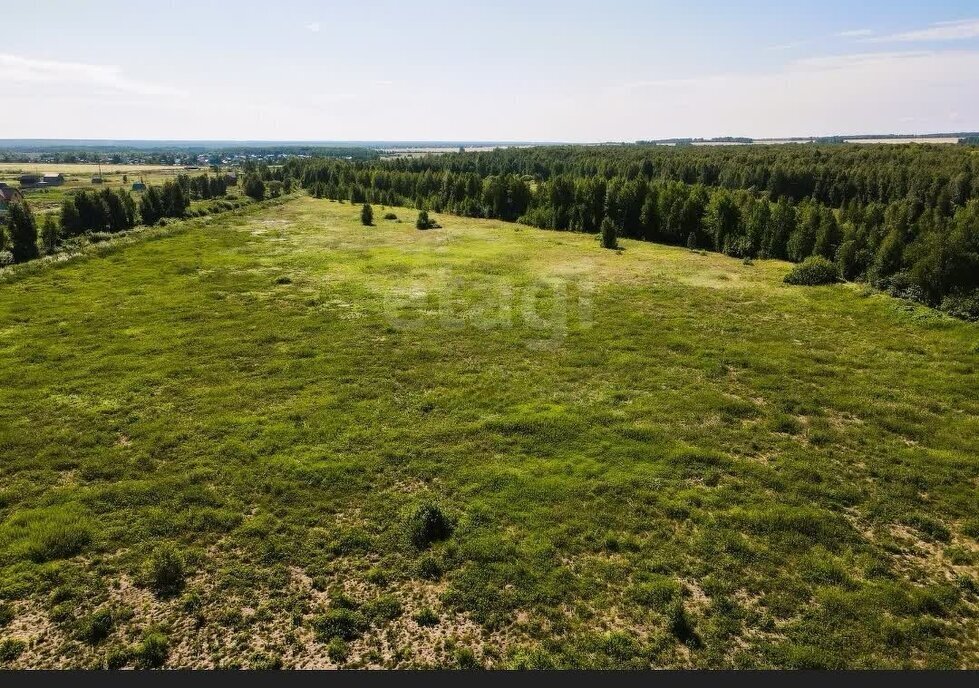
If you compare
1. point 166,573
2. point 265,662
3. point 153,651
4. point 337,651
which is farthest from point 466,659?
point 166,573

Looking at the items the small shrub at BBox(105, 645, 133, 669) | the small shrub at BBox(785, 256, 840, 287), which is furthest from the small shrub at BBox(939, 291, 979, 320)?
the small shrub at BBox(105, 645, 133, 669)

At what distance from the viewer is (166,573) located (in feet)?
51.4

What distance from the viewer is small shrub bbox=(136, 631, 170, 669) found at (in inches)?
522

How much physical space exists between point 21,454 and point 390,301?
2915 cm

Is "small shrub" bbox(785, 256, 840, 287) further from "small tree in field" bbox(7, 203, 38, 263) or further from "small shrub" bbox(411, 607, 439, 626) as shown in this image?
"small tree in field" bbox(7, 203, 38, 263)

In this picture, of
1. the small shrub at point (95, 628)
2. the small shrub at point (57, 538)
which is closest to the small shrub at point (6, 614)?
the small shrub at point (57, 538)

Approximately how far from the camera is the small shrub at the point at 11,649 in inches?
523

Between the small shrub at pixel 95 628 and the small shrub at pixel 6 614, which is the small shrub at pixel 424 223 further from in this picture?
the small shrub at pixel 95 628

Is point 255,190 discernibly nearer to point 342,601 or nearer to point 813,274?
point 813,274

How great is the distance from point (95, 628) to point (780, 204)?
85.8m

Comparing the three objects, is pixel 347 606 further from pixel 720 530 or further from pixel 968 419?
pixel 968 419

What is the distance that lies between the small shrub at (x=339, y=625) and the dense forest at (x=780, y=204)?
50.6 metres

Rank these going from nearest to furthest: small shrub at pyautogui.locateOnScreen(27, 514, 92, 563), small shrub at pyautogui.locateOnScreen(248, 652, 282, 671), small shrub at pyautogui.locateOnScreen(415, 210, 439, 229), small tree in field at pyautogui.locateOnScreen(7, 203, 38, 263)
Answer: small shrub at pyautogui.locateOnScreen(248, 652, 282, 671), small shrub at pyautogui.locateOnScreen(27, 514, 92, 563), small tree in field at pyautogui.locateOnScreen(7, 203, 38, 263), small shrub at pyautogui.locateOnScreen(415, 210, 439, 229)

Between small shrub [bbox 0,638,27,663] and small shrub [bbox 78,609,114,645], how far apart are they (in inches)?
48.9
